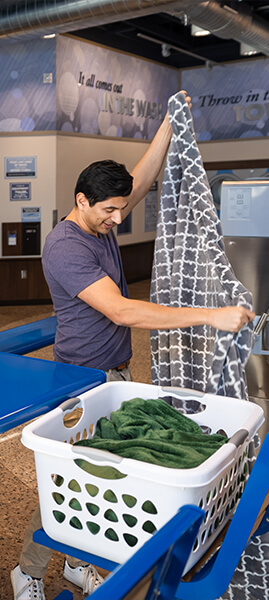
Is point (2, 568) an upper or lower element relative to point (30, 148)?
lower

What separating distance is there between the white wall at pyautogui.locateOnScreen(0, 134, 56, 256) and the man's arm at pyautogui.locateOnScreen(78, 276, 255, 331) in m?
6.33

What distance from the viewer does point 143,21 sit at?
8492mm

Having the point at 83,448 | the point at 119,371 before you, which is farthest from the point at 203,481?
the point at 119,371

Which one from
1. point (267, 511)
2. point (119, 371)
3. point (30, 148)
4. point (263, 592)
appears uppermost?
point (30, 148)

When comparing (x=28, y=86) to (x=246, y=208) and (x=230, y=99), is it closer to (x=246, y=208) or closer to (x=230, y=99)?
(x=230, y=99)

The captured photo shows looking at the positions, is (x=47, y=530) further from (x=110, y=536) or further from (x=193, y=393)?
(x=193, y=393)

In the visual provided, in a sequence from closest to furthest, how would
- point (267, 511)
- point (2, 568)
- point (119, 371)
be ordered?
point (267, 511) < point (119, 371) < point (2, 568)

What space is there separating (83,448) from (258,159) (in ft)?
31.4

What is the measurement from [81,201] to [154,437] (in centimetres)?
98

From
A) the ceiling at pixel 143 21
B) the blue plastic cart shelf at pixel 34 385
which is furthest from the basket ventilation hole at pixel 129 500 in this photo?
the ceiling at pixel 143 21

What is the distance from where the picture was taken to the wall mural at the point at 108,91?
26.4ft

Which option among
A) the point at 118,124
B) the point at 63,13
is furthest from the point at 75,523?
the point at 118,124

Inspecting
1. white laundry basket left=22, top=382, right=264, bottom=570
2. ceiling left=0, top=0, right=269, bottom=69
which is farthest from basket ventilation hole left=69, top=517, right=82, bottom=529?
ceiling left=0, top=0, right=269, bottom=69

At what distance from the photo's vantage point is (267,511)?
5.18ft
